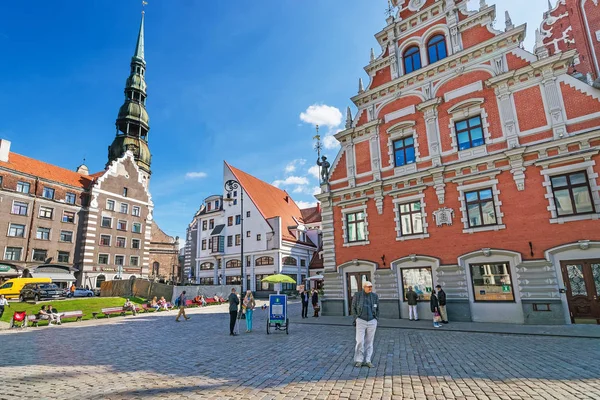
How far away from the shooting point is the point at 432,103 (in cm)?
1848

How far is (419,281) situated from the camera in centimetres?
1767

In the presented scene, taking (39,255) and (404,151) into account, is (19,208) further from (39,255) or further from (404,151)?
(404,151)

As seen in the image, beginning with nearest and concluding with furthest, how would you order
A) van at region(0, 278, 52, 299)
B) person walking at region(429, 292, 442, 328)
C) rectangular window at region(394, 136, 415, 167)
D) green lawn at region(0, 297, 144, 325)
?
person walking at region(429, 292, 442, 328)
rectangular window at region(394, 136, 415, 167)
green lawn at region(0, 297, 144, 325)
van at region(0, 278, 52, 299)

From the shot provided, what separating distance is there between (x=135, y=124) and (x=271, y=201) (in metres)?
33.9

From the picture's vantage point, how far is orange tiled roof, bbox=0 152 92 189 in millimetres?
38828

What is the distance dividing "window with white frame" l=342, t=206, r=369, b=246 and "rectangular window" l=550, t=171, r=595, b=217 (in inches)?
373

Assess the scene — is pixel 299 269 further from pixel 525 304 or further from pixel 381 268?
pixel 525 304

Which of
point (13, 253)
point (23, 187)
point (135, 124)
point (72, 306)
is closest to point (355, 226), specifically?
point (72, 306)

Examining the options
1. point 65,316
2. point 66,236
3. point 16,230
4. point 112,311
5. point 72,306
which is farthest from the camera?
point 66,236

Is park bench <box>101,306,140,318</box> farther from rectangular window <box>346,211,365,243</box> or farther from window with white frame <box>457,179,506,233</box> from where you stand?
window with white frame <box>457,179,506,233</box>

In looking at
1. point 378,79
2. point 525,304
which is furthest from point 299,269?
point 525,304

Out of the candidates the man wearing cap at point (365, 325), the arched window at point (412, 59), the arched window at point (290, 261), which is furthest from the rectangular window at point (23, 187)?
the man wearing cap at point (365, 325)

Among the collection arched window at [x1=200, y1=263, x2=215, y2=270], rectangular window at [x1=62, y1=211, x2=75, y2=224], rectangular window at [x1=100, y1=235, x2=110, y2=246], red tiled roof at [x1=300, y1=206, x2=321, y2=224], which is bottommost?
arched window at [x1=200, y1=263, x2=215, y2=270]

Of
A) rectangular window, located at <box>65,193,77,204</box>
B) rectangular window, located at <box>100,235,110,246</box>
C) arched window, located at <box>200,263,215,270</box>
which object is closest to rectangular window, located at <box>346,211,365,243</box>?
arched window, located at <box>200,263,215,270</box>
